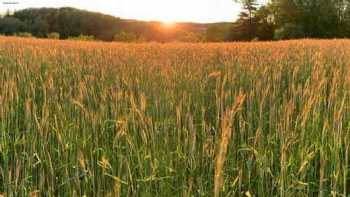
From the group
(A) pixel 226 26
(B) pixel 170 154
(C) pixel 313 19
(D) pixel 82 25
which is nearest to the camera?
(B) pixel 170 154

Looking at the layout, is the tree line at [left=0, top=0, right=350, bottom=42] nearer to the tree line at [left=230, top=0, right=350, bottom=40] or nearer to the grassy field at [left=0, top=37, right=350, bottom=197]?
the tree line at [left=230, top=0, right=350, bottom=40]

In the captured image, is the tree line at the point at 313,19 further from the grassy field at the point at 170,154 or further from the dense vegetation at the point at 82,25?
the grassy field at the point at 170,154

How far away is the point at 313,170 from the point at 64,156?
101 cm

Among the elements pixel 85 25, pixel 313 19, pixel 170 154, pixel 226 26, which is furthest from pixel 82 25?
pixel 170 154

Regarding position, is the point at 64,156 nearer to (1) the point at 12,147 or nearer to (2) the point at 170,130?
(1) the point at 12,147

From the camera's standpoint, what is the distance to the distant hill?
56.7 meters

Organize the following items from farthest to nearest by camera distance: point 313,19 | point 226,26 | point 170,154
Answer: point 226,26
point 313,19
point 170,154

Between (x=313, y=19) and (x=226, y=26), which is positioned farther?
(x=226, y=26)

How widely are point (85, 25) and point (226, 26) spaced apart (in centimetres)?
2270

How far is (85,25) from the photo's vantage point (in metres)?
65.4

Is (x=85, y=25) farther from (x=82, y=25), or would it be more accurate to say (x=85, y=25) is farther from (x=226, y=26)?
(x=226, y=26)

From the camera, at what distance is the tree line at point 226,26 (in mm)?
41062

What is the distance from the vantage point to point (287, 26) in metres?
39.2

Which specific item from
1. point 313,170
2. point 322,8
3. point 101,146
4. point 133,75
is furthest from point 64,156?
point 322,8
